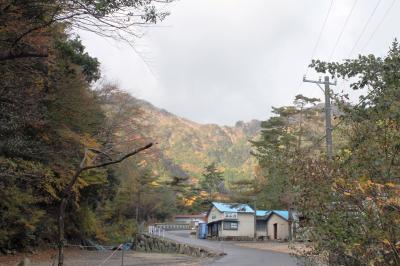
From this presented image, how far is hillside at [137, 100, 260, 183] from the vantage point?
428ft

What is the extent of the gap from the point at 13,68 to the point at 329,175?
37.9ft

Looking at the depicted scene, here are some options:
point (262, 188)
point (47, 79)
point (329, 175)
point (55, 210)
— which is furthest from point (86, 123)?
point (262, 188)

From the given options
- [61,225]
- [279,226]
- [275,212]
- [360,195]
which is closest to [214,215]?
[275,212]

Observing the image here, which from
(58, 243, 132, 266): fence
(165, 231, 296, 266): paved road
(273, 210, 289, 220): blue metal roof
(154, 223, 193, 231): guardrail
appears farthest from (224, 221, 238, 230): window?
(165, 231, 296, 266): paved road

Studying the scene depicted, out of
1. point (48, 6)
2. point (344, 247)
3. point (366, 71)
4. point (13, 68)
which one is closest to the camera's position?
point (344, 247)

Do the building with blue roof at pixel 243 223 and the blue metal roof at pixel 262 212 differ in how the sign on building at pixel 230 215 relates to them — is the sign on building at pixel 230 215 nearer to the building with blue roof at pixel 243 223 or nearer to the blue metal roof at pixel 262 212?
the building with blue roof at pixel 243 223

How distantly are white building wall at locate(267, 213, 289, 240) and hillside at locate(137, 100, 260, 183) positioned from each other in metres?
52.0

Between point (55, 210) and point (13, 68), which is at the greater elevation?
point (13, 68)

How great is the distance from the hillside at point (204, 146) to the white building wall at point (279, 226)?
5201 centimetres

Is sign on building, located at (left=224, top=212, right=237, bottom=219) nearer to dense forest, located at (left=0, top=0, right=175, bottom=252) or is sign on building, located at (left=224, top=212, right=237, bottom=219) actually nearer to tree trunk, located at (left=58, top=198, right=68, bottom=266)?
dense forest, located at (left=0, top=0, right=175, bottom=252)

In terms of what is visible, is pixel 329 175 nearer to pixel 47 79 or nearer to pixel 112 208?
pixel 47 79

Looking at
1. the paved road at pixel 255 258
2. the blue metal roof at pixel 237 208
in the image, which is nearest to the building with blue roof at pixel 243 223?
the blue metal roof at pixel 237 208

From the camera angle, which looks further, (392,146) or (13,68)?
(13,68)

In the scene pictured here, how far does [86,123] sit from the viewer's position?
83.8 ft
